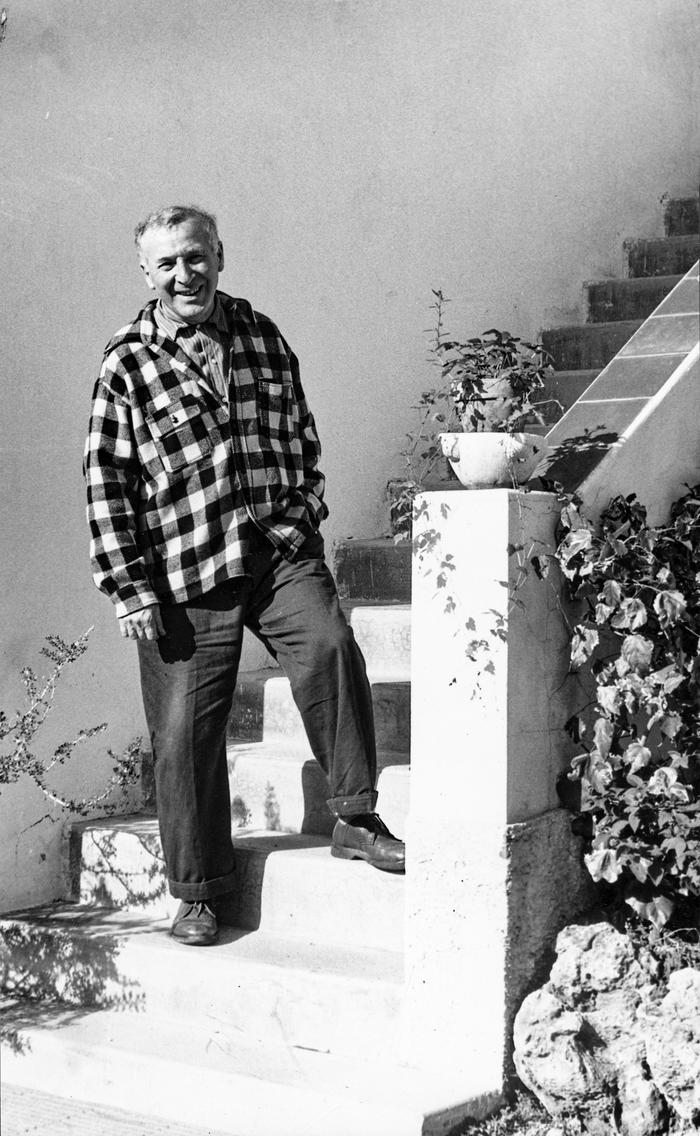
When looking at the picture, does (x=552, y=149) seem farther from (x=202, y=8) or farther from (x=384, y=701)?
(x=384, y=701)

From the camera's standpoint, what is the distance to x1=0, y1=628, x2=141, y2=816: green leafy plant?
430cm

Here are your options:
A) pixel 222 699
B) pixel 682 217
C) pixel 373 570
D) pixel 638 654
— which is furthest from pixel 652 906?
pixel 682 217

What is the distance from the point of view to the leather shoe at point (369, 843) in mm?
4020

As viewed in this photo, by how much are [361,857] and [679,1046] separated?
1042 millimetres

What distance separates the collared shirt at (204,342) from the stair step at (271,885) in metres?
1.26

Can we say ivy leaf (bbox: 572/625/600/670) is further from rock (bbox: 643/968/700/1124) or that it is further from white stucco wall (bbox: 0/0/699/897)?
white stucco wall (bbox: 0/0/699/897)

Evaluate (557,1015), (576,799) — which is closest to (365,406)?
(576,799)

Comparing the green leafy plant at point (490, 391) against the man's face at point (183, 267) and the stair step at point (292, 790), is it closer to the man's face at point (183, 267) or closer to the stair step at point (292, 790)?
the man's face at point (183, 267)

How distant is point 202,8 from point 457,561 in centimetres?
254

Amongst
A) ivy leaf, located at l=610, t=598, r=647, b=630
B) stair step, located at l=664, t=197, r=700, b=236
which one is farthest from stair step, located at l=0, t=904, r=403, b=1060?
stair step, located at l=664, t=197, r=700, b=236

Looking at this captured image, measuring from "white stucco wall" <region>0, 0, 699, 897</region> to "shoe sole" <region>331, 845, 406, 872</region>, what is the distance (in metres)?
1.01

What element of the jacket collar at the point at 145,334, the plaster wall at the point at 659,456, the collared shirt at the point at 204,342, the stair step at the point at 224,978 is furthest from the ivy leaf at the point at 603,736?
the jacket collar at the point at 145,334

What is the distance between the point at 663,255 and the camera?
287 inches

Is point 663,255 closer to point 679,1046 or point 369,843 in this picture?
point 369,843
